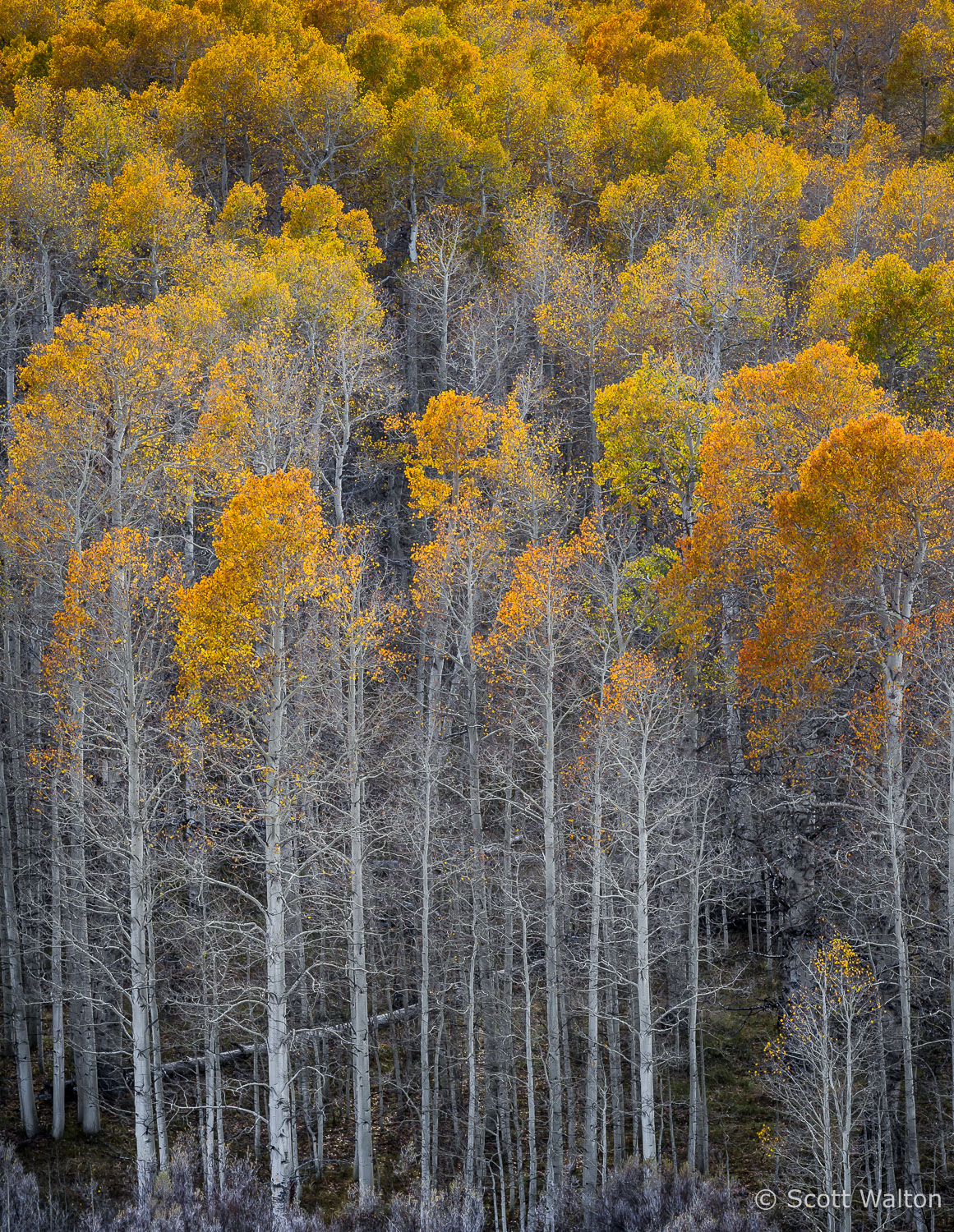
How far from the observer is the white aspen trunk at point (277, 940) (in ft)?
47.5

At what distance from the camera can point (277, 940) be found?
14852mm

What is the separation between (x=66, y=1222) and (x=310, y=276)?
77.7ft

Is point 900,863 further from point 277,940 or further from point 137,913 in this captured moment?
point 137,913

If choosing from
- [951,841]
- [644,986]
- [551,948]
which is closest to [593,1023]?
[644,986]

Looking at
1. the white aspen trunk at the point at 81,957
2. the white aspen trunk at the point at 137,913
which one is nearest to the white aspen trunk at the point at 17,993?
the white aspen trunk at the point at 81,957

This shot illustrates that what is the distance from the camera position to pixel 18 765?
21.1 metres

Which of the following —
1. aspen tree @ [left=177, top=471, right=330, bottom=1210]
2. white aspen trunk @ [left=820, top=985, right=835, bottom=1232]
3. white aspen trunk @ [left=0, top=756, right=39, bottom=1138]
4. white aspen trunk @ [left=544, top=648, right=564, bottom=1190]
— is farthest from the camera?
white aspen trunk @ [left=0, top=756, right=39, bottom=1138]

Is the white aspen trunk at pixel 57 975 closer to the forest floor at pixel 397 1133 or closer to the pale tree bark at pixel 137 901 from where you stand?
the forest floor at pixel 397 1133

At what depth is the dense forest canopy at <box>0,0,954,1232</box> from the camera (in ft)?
51.5

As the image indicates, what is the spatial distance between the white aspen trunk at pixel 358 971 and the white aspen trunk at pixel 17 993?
18.9 ft

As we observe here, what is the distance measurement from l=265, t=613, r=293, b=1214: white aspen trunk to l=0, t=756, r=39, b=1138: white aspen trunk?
5.43 meters

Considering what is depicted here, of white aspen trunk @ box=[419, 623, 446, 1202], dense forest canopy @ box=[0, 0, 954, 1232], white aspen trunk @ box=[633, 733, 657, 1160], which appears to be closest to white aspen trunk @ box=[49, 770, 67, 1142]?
dense forest canopy @ box=[0, 0, 954, 1232]

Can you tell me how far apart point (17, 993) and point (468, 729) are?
9214mm

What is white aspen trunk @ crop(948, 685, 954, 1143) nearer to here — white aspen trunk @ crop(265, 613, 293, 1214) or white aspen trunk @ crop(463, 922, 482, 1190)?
white aspen trunk @ crop(463, 922, 482, 1190)
